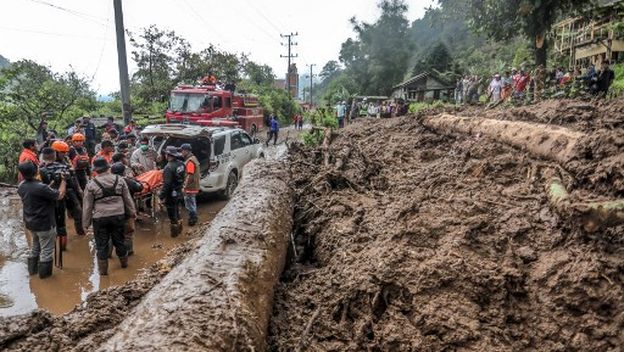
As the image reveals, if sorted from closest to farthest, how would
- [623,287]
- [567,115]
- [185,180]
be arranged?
1. [623,287]
2. [567,115]
3. [185,180]

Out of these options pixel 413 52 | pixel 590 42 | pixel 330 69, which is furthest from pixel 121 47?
pixel 330 69

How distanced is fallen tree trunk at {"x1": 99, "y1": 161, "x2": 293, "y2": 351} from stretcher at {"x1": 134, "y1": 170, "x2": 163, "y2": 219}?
158 inches

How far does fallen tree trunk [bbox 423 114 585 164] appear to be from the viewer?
4.65 metres

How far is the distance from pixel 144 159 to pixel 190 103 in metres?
7.61

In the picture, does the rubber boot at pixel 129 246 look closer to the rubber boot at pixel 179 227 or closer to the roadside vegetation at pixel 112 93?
the rubber boot at pixel 179 227

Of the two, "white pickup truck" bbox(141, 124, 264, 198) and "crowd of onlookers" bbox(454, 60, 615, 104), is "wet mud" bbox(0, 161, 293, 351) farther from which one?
"crowd of onlookers" bbox(454, 60, 615, 104)

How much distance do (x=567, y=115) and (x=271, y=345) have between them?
540cm

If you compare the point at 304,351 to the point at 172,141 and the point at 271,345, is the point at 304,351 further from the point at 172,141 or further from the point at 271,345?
the point at 172,141

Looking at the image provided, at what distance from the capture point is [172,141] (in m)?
9.78

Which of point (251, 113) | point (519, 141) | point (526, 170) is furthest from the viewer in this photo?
point (251, 113)

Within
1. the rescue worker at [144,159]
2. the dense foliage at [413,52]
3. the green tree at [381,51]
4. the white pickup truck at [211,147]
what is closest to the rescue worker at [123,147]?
the rescue worker at [144,159]

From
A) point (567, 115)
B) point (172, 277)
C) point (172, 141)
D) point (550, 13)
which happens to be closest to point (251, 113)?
point (172, 141)

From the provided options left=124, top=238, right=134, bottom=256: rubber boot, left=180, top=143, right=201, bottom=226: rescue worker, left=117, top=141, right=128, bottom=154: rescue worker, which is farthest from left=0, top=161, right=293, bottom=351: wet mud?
left=117, top=141, right=128, bottom=154: rescue worker

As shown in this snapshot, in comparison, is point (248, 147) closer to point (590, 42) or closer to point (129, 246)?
point (129, 246)
